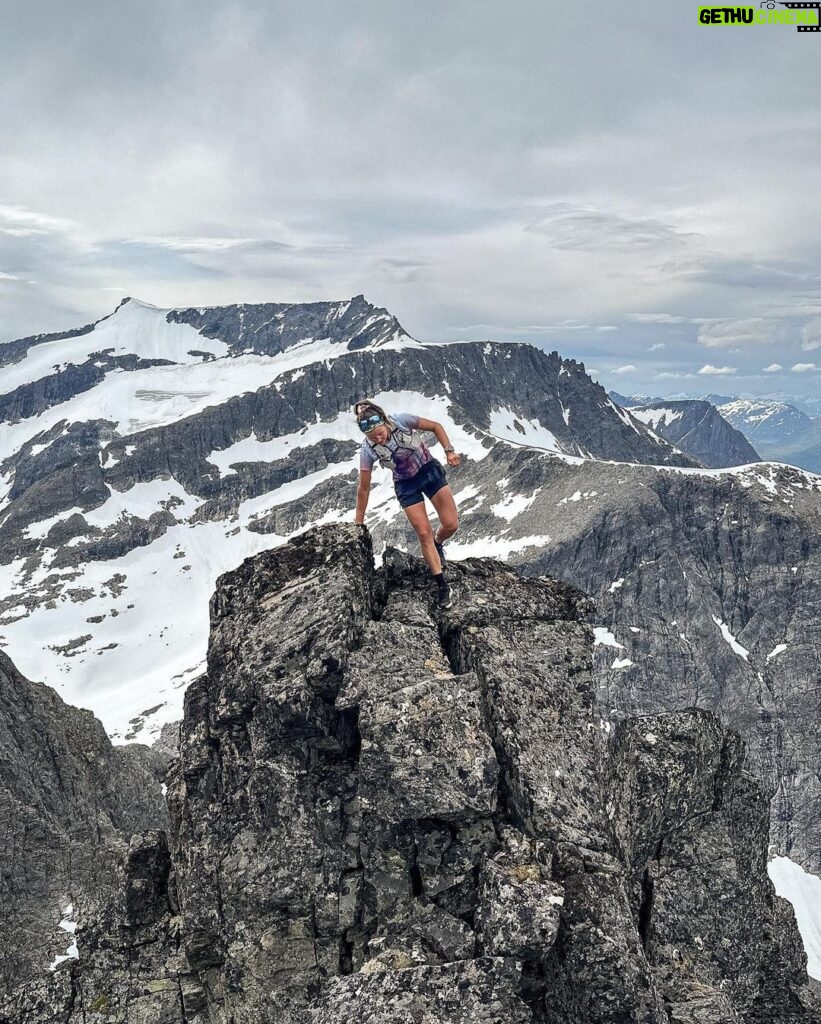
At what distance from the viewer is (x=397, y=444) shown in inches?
635

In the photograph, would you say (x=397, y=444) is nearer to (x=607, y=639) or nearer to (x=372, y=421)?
(x=372, y=421)

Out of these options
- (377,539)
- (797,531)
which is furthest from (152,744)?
(797,531)

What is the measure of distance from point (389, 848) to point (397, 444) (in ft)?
28.8

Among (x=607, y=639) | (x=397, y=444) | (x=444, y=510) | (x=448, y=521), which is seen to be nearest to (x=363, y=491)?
(x=397, y=444)

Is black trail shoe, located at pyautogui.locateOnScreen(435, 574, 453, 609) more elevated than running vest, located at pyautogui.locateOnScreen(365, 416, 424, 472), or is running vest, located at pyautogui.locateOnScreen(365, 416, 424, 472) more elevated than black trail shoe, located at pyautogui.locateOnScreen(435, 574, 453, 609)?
running vest, located at pyautogui.locateOnScreen(365, 416, 424, 472)

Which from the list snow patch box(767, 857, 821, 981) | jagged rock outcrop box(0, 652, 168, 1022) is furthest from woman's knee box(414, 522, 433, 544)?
snow patch box(767, 857, 821, 981)

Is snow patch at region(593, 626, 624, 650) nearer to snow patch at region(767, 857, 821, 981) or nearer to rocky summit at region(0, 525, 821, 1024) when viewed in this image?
snow patch at region(767, 857, 821, 981)

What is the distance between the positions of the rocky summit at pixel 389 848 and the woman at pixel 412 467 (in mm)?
981

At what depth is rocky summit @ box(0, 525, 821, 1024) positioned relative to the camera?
10695 millimetres

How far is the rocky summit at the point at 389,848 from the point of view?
1070cm

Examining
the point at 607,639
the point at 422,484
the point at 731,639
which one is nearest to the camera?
the point at 422,484

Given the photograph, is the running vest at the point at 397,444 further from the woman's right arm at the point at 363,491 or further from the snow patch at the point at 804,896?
the snow patch at the point at 804,896

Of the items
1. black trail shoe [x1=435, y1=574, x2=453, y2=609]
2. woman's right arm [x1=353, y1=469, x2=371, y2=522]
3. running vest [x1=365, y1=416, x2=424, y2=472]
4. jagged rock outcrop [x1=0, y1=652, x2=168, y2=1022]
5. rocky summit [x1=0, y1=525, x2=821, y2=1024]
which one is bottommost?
jagged rock outcrop [x1=0, y1=652, x2=168, y2=1022]

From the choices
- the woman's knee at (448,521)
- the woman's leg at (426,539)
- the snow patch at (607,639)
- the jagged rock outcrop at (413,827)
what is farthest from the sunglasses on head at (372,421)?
the snow patch at (607,639)
